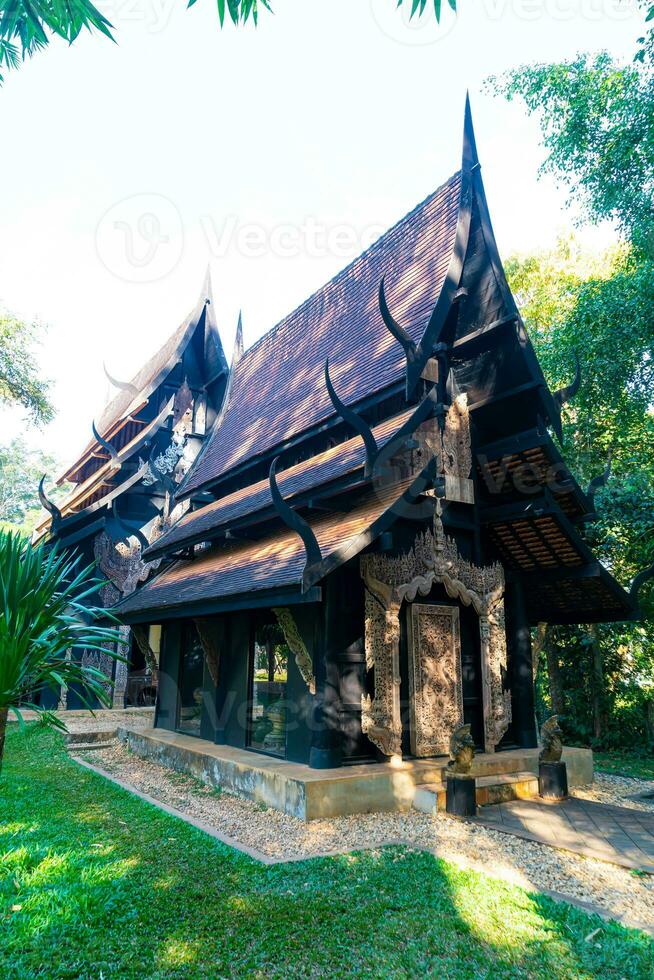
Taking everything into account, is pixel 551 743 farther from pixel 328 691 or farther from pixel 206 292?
pixel 206 292

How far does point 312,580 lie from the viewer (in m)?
5.68

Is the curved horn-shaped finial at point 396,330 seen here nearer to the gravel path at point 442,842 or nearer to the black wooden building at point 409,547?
the black wooden building at point 409,547

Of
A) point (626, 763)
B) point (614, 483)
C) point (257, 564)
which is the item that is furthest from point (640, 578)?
point (257, 564)

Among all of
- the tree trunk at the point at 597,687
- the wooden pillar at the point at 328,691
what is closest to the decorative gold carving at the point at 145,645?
the wooden pillar at the point at 328,691

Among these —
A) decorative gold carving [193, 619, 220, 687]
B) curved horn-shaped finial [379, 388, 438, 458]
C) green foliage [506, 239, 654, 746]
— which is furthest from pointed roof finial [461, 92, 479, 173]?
decorative gold carving [193, 619, 220, 687]

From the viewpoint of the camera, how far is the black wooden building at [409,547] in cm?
658

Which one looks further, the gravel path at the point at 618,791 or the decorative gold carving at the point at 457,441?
the decorative gold carving at the point at 457,441

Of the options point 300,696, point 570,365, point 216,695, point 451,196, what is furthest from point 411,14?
point 570,365

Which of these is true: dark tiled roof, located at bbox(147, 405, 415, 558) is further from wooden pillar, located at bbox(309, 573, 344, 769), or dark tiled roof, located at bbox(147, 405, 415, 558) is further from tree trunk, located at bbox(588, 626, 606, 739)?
tree trunk, located at bbox(588, 626, 606, 739)

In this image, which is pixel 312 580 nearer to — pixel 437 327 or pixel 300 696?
pixel 300 696

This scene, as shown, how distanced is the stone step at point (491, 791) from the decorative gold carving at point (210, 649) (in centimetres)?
338

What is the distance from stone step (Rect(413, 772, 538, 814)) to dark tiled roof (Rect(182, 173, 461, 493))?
4.38 m

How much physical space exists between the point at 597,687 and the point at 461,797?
6.56m

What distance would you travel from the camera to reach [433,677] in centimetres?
712
